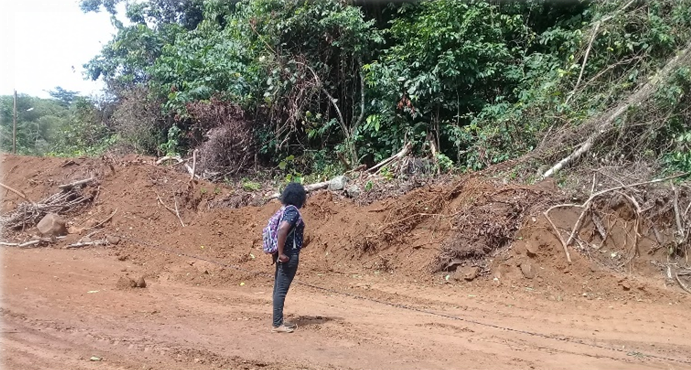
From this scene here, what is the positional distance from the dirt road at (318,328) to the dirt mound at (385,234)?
46 cm

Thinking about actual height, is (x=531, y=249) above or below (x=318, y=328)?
above

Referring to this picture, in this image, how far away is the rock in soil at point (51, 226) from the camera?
1095 centimetres

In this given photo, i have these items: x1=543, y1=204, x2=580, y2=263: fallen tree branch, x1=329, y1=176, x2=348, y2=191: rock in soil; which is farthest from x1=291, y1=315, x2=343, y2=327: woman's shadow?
x1=329, y1=176, x2=348, y2=191: rock in soil

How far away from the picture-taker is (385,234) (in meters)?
9.38

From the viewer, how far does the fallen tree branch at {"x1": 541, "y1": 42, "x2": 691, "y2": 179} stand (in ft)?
32.1

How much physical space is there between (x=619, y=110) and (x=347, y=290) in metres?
5.83

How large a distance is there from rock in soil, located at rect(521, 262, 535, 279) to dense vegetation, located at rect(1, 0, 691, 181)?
9.14 ft

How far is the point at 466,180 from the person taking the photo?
9695 millimetres

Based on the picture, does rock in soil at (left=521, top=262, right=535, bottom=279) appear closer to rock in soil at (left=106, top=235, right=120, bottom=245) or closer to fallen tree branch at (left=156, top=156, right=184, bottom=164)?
rock in soil at (left=106, top=235, right=120, bottom=245)

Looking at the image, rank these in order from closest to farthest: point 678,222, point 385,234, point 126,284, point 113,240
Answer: point 126,284 → point 678,222 → point 385,234 → point 113,240

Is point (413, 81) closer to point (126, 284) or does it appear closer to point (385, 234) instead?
point (385, 234)

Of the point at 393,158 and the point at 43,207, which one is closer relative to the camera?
the point at 43,207

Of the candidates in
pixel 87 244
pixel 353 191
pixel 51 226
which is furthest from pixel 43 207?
pixel 353 191

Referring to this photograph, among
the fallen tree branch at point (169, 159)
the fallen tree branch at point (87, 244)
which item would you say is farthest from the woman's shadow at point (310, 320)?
the fallen tree branch at point (169, 159)
